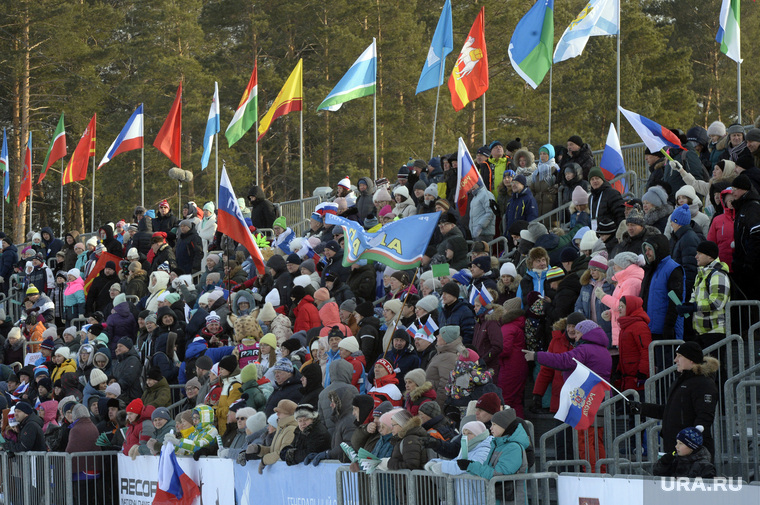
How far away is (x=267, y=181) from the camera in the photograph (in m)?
48.8

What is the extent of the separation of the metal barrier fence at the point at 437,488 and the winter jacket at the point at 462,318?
246 centimetres

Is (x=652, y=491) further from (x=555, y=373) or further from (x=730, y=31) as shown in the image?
(x=730, y=31)

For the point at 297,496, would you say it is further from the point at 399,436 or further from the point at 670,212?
the point at 670,212

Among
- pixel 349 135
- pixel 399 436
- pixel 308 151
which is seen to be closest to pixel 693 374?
pixel 399 436

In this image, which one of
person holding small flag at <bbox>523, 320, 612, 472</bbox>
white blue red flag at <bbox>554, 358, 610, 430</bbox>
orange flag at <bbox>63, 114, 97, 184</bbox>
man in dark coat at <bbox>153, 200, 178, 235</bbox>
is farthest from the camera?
orange flag at <bbox>63, 114, 97, 184</bbox>

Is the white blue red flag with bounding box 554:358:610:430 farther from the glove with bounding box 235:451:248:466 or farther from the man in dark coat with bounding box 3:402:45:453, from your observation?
the man in dark coat with bounding box 3:402:45:453

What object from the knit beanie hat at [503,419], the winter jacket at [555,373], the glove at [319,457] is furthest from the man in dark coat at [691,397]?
the glove at [319,457]

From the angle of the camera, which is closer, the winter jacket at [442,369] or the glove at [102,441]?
the winter jacket at [442,369]

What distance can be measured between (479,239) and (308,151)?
32.7 metres

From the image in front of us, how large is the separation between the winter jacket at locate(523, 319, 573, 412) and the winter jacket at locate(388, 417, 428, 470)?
1.79 meters

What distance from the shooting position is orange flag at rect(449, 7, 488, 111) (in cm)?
2050

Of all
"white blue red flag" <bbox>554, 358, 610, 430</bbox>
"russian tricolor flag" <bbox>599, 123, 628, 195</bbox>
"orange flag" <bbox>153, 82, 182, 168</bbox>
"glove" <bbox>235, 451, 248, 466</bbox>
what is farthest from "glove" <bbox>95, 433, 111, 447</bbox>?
"orange flag" <bbox>153, 82, 182, 168</bbox>

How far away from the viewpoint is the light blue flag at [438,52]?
843 inches

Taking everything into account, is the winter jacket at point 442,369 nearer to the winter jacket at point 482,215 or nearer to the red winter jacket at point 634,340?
the red winter jacket at point 634,340
